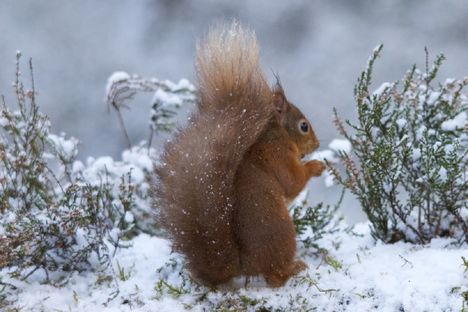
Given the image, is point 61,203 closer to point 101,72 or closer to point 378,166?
point 378,166

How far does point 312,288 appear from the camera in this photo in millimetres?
2609

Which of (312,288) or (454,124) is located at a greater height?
(454,124)

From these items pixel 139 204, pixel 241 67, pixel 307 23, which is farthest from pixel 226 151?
pixel 307 23

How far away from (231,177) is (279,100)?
493 mm

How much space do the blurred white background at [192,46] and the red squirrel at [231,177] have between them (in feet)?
12.0

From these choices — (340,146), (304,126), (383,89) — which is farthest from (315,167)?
(340,146)

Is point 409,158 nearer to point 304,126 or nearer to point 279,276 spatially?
point 304,126

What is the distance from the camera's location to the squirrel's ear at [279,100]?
112 inches

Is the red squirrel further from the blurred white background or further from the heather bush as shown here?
the blurred white background

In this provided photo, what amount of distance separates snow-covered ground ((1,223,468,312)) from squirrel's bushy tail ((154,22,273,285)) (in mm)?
130

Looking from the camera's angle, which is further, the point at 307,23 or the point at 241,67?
the point at 307,23

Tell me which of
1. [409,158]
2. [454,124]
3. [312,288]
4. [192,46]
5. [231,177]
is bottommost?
[312,288]

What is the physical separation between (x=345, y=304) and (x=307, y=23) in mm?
4538

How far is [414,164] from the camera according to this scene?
3.04 metres
